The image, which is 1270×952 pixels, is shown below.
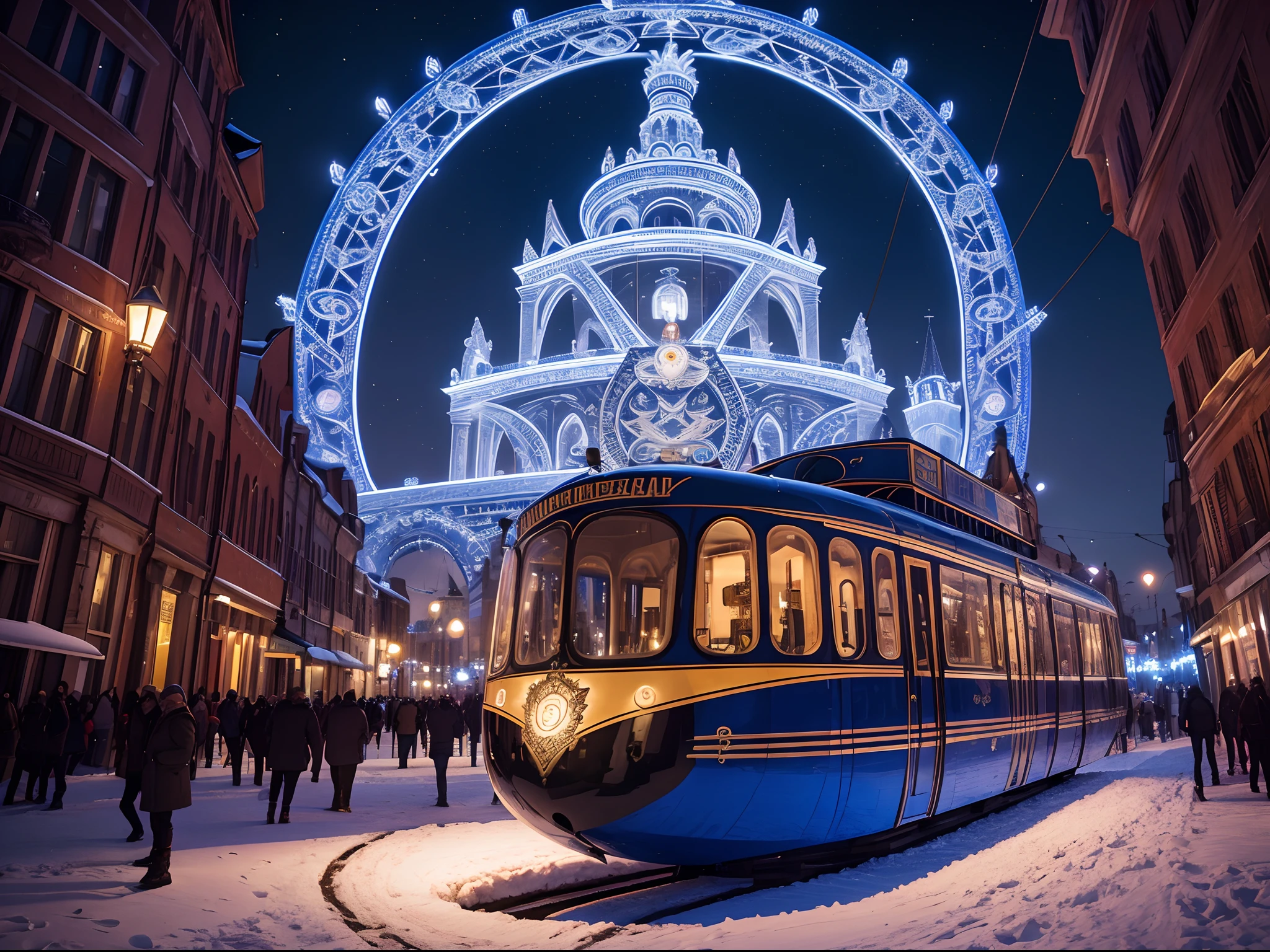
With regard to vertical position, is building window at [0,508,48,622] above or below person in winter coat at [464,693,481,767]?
above

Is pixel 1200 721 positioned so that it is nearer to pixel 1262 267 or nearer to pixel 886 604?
pixel 886 604

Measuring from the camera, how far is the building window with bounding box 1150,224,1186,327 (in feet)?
76.7

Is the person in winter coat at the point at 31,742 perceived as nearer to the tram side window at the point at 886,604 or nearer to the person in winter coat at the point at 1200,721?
the tram side window at the point at 886,604

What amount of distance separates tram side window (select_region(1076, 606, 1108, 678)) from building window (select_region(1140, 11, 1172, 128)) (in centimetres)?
1234

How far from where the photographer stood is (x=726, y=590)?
7594mm

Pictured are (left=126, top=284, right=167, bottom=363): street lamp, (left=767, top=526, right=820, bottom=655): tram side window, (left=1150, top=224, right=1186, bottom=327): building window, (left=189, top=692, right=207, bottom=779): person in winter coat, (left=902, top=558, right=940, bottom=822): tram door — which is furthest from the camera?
(left=1150, top=224, right=1186, bottom=327): building window

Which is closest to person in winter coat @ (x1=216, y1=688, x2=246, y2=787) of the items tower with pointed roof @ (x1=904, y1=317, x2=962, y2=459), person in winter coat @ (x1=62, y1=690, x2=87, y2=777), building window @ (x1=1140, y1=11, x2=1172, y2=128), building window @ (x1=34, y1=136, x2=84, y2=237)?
person in winter coat @ (x1=62, y1=690, x2=87, y2=777)

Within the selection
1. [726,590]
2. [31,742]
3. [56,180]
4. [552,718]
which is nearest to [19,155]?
[56,180]

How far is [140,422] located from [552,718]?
1521 cm

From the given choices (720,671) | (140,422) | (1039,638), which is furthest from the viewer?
(140,422)

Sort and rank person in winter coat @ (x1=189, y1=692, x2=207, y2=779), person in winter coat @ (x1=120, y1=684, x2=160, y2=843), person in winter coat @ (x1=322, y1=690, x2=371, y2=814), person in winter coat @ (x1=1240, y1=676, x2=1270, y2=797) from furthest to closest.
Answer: person in winter coat @ (x1=189, y1=692, x2=207, y2=779) → person in winter coat @ (x1=322, y1=690, x2=371, y2=814) → person in winter coat @ (x1=1240, y1=676, x2=1270, y2=797) → person in winter coat @ (x1=120, y1=684, x2=160, y2=843)

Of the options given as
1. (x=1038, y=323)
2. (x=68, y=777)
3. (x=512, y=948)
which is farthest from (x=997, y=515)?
(x=1038, y=323)

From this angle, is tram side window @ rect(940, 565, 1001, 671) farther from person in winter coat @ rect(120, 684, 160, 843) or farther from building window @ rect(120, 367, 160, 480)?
building window @ rect(120, 367, 160, 480)

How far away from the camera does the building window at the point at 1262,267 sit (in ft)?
56.3
